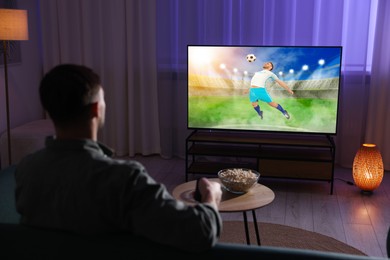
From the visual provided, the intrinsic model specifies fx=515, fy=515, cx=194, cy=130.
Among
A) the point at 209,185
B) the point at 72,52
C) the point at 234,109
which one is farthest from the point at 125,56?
the point at 209,185

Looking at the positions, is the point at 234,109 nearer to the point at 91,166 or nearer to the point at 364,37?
the point at 364,37

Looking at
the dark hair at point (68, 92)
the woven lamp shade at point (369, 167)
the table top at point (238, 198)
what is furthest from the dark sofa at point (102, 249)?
the woven lamp shade at point (369, 167)

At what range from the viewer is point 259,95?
14.1ft

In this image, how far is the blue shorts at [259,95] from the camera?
4.28 metres

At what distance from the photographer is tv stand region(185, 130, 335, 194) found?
13.8 ft

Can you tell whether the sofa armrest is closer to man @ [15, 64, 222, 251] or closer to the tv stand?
man @ [15, 64, 222, 251]

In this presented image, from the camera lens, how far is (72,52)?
5199 mm

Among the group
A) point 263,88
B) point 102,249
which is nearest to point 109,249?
point 102,249

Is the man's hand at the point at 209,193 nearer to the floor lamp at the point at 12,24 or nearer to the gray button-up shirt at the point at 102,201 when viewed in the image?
the gray button-up shirt at the point at 102,201

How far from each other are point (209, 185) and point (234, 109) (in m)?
2.70

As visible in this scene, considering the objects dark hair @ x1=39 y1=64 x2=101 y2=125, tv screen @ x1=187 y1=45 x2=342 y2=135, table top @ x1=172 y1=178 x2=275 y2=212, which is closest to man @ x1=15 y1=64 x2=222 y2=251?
dark hair @ x1=39 y1=64 x2=101 y2=125

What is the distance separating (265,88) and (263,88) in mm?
17

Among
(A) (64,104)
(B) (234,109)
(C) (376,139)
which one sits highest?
(A) (64,104)

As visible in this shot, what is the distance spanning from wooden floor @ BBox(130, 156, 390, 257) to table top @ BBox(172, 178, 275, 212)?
0.79 metres
